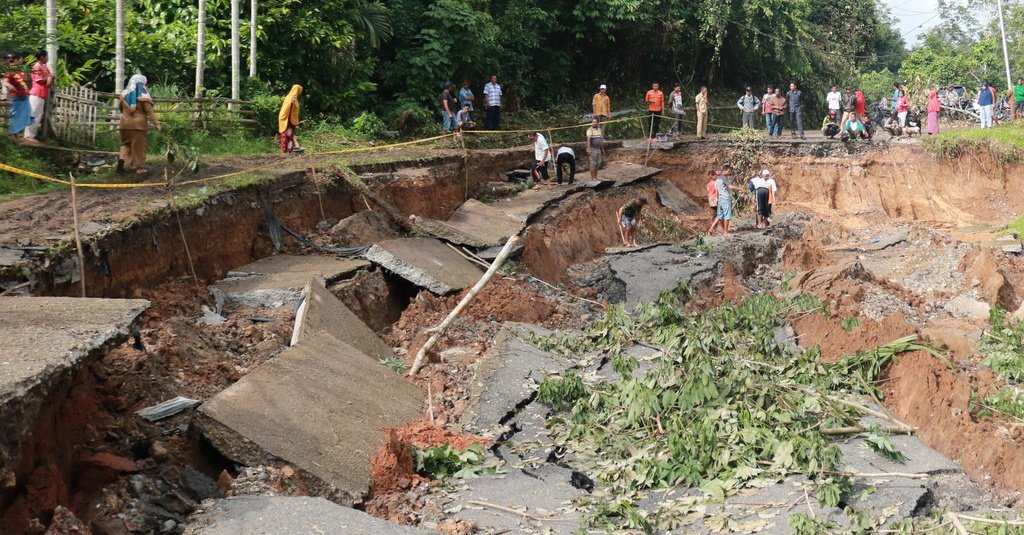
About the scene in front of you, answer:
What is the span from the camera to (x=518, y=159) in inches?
920

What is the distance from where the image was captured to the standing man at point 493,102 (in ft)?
80.3

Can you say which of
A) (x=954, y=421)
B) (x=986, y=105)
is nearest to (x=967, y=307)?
(x=954, y=421)

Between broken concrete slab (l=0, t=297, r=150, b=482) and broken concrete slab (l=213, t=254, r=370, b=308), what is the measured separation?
4256 mm

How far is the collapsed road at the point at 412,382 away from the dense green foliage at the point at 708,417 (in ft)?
0.12

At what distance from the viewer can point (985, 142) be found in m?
25.6

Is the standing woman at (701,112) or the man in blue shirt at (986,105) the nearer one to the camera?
the man in blue shirt at (986,105)

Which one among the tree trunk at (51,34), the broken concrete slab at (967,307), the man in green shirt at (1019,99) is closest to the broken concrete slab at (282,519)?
the tree trunk at (51,34)

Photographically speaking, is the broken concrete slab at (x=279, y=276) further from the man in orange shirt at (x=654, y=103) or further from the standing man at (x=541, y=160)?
the man in orange shirt at (x=654, y=103)

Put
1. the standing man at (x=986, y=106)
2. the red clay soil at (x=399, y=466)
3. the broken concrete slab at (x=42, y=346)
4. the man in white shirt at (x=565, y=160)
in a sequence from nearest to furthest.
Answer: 1. the broken concrete slab at (x=42, y=346)
2. the red clay soil at (x=399, y=466)
3. the man in white shirt at (x=565, y=160)
4. the standing man at (x=986, y=106)

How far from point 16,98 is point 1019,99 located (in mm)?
23973

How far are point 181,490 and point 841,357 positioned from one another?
7.44 meters

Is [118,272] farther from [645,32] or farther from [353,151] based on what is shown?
[645,32]

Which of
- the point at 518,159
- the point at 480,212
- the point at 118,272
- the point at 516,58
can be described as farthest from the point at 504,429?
the point at 516,58

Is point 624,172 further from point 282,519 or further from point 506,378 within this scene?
point 282,519
